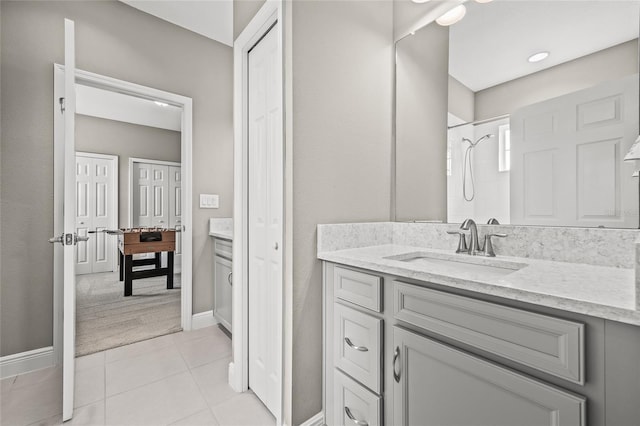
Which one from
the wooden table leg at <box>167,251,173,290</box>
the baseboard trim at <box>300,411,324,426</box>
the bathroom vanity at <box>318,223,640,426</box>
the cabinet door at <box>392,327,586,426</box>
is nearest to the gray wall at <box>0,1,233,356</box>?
the wooden table leg at <box>167,251,173,290</box>

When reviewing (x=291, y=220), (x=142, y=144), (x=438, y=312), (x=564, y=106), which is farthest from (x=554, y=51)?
(x=142, y=144)

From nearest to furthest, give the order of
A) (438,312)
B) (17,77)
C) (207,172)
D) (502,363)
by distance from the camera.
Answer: (502,363), (438,312), (17,77), (207,172)

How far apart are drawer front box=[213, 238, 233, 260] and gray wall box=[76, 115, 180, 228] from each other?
12.5 feet

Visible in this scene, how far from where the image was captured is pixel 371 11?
1639mm

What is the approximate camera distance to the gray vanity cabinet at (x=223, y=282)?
2.41 m

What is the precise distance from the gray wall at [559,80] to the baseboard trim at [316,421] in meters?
1.62

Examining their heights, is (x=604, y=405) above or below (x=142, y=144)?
below

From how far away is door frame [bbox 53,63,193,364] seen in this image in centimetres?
208

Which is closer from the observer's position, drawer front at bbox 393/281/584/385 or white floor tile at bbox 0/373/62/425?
drawer front at bbox 393/281/584/385

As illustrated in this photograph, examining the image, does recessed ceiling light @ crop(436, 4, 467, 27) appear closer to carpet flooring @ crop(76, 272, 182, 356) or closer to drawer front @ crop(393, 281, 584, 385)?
drawer front @ crop(393, 281, 584, 385)

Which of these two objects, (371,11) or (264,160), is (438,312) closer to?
(264,160)

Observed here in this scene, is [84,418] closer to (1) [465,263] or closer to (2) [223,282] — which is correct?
(2) [223,282]

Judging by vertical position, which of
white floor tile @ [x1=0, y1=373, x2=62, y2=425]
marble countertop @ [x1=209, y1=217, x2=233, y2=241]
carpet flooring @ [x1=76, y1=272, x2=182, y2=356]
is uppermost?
marble countertop @ [x1=209, y1=217, x2=233, y2=241]

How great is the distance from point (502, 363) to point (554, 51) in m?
1.24
